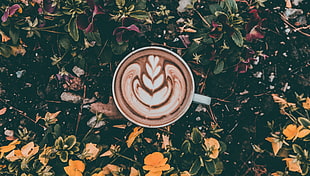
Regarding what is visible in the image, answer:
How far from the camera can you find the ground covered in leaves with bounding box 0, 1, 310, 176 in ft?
3.32

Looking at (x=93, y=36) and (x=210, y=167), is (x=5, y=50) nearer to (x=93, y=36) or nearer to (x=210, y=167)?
(x=93, y=36)

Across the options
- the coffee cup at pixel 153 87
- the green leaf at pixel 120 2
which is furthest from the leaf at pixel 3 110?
the green leaf at pixel 120 2

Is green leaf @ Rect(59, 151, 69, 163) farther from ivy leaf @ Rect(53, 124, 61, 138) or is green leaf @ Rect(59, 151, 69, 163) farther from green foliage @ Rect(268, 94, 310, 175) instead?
green foliage @ Rect(268, 94, 310, 175)

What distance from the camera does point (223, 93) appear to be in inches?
40.0

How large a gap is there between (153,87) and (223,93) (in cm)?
28

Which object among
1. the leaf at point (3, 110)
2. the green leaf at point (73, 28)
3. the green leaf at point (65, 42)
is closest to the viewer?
the green leaf at point (73, 28)

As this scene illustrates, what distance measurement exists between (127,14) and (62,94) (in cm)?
41

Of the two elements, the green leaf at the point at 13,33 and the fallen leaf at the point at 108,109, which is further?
the fallen leaf at the point at 108,109

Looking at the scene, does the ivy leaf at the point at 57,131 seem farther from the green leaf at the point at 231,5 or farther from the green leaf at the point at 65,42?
the green leaf at the point at 231,5

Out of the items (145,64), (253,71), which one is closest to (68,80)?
(145,64)

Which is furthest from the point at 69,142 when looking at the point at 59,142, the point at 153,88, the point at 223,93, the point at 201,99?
the point at 223,93

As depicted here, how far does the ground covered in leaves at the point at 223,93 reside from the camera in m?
1.01

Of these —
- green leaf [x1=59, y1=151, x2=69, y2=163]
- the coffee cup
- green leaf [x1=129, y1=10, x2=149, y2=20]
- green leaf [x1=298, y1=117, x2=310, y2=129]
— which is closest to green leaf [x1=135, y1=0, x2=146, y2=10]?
green leaf [x1=129, y1=10, x2=149, y2=20]

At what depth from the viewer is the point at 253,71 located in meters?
1.02
